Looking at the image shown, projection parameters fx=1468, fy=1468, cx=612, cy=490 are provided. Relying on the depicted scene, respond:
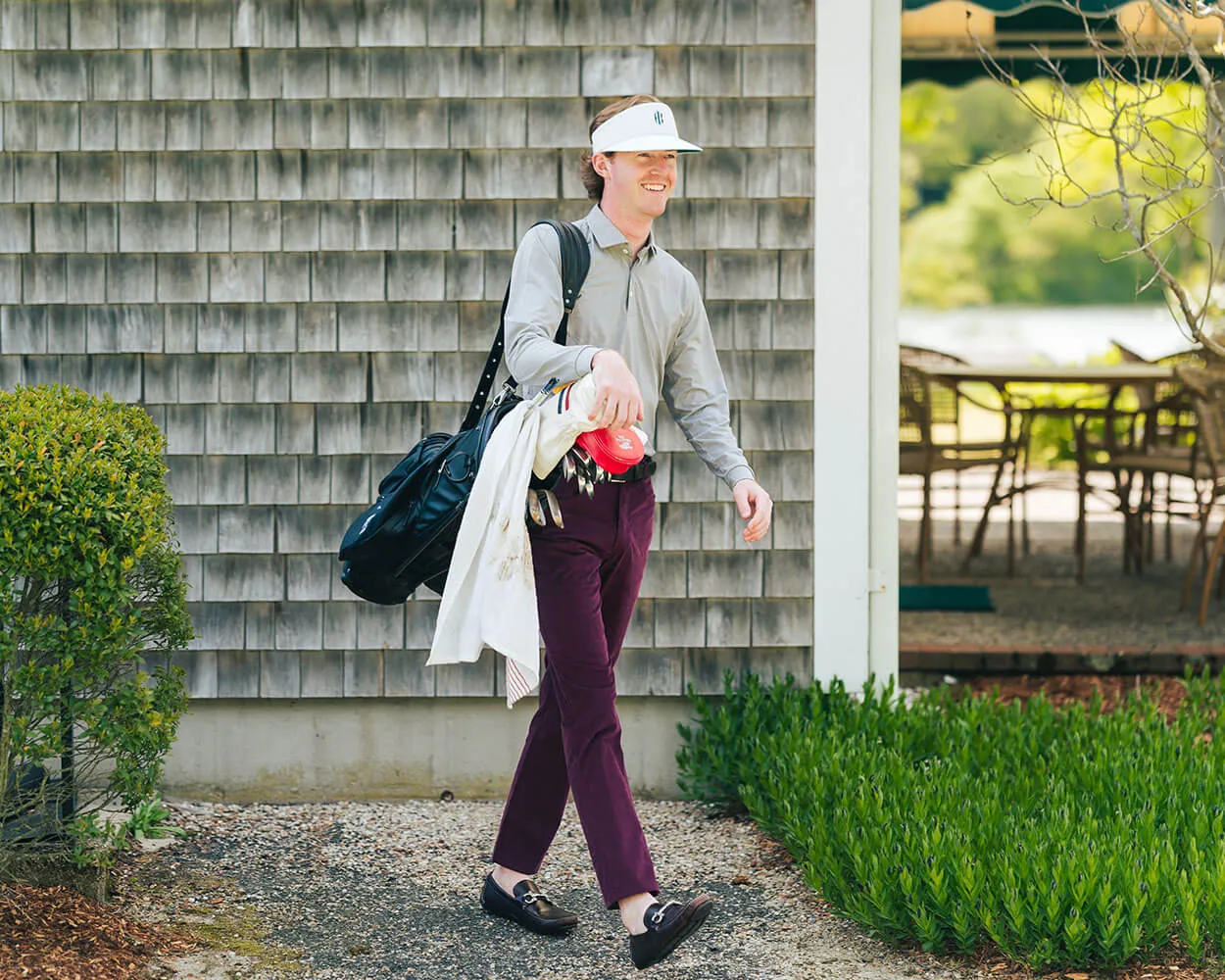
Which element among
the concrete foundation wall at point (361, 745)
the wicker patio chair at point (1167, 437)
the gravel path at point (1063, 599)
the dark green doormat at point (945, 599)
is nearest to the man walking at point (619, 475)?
the concrete foundation wall at point (361, 745)

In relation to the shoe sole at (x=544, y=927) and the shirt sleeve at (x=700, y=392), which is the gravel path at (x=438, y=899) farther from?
the shirt sleeve at (x=700, y=392)

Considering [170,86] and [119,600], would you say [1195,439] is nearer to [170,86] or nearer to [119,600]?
[170,86]

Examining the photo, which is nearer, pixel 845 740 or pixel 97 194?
pixel 845 740

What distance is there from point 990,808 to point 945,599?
10.9ft

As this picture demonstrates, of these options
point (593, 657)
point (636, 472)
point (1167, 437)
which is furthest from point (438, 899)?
point (1167, 437)

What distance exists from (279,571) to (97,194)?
119 cm

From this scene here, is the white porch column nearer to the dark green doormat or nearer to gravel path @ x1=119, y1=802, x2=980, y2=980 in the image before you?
gravel path @ x1=119, y1=802, x2=980, y2=980

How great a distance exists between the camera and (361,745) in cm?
A: 437

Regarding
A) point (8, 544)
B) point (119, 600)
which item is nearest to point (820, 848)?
point (119, 600)

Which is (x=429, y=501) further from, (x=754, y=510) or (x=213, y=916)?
(x=213, y=916)

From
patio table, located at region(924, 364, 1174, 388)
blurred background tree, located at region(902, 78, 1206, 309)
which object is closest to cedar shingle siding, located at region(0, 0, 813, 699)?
patio table, located at region(924, 364, 1174, 388)

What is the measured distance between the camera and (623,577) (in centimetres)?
315

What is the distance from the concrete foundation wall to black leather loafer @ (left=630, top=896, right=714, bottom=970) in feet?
4.72

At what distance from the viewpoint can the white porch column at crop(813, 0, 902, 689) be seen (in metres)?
4.13
